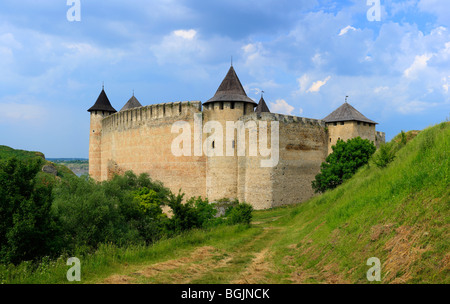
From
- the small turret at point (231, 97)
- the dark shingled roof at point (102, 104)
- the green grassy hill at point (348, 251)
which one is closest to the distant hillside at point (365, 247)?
the green grassy hill at point (348, 251)

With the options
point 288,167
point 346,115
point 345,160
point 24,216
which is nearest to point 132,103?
Answer: point 288,167

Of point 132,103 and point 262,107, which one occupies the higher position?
point 132,103

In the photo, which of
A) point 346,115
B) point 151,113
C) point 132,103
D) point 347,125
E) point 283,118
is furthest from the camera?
point 132,103

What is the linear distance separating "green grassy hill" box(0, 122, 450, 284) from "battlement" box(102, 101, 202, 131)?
16920 mm

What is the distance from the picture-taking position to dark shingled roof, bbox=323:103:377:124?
2483 centimetres

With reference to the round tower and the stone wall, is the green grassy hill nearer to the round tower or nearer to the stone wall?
the stone wall

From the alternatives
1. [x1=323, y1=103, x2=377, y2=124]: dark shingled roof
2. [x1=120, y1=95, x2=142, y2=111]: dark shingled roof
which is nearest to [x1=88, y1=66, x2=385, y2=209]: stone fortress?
[x1=323, y1=103, x2=377, y2=124]: dark shingled roof

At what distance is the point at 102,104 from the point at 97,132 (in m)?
3.32

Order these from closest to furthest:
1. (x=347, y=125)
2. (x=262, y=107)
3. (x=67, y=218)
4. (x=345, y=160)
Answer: (x=67, y=218) → (x=345, y=160) → (x=347, y=125) → (x=262, y=107)

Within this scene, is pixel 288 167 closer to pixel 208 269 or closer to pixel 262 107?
pixel 262 107

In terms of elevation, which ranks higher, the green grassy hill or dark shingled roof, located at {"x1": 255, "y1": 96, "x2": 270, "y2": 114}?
dark shingled roof, located at {"x1": 255, "y1": 96, "x2": 270, "y2": 114}

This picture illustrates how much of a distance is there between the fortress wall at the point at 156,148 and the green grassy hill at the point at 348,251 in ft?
50.6

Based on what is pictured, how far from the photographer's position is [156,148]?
27109mm
